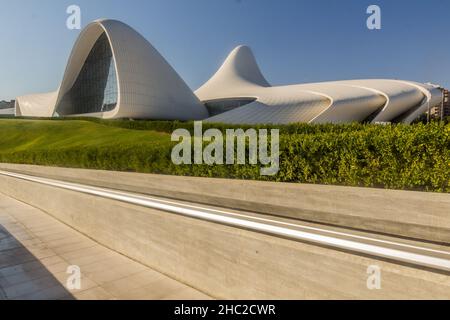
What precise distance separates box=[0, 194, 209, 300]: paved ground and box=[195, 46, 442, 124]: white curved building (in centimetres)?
2640

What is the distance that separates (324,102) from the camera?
3534cm

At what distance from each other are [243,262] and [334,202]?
173 centimetres

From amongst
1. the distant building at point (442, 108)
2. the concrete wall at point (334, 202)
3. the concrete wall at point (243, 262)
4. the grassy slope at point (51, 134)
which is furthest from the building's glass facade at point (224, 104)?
the concrete wall at point (243, 262)

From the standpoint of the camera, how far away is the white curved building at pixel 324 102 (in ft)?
111

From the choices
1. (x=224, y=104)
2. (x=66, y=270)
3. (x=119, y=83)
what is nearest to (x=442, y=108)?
(x=224, y=104)

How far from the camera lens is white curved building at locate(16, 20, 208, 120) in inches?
1369

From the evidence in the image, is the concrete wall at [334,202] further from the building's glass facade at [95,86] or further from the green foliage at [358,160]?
the building's glass facade at [95,86]

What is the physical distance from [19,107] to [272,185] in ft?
201

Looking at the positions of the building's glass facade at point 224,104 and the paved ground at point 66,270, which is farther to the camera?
the building's glass facade at point 224,104

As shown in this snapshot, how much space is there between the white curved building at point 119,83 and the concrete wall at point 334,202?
1150 inches

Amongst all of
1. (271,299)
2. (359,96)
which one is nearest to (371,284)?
(271,299)

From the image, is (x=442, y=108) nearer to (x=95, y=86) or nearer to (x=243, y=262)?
(x=243, y=262)
